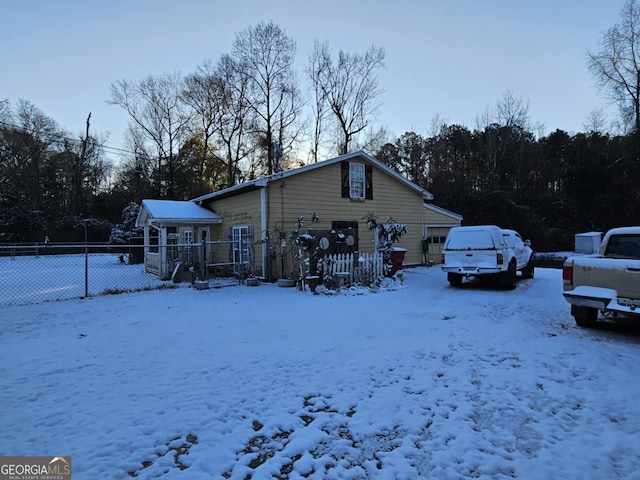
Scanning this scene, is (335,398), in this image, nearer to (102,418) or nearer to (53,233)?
(102,418)

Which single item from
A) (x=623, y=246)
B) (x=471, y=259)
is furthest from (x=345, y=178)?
(x=623, y=246)

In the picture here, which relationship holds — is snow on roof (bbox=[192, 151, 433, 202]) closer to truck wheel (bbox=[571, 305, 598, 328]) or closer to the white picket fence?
the white picket fence

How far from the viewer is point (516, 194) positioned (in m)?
28.9

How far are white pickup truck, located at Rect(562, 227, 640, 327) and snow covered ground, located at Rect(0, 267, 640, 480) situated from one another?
49 centimetres

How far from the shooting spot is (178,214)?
14586 millimetres

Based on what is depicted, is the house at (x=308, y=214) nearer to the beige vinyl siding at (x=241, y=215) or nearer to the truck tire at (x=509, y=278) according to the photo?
the beige vinyl siding at (x=241, y=215)

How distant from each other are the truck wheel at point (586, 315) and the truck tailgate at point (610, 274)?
629 mm

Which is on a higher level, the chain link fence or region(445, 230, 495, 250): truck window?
region(445, 230, 495, 250): truck window

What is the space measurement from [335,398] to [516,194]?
30166 mm

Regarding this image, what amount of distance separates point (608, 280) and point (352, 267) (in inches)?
264

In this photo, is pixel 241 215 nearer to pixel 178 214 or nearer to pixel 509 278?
pixel 178 214

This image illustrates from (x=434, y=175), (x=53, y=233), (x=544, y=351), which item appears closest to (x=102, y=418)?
(x=544, y=351)

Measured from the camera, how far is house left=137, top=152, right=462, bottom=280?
12.7 metres
